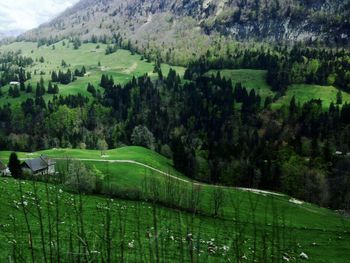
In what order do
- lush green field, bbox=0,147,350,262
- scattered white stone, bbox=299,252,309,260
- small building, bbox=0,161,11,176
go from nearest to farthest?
scattered white stone, bbox=299,252,309,260, lush green field, bbox=0,147,350,262, small building, bbox=0,161,11,176

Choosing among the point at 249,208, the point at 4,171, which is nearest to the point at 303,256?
the point at 249,208

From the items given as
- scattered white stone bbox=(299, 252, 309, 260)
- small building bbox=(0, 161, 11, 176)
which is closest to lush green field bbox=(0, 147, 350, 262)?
scattered white stone bbox=(299, 252, 309, 260)

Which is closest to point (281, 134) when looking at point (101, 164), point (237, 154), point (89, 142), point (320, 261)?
point (237, 154)

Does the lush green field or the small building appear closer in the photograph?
the lush green field

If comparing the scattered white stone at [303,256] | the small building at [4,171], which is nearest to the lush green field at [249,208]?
the scattered white stone at [303,256]

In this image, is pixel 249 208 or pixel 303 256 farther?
pixel 249 208

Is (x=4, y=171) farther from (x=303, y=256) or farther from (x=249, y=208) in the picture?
(x=303, y=256)

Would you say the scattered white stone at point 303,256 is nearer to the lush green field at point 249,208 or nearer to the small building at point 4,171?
the lush green field at point 249,208

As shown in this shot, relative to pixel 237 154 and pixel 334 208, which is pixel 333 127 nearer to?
pixel 237 154

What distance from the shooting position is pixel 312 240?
67562 mm

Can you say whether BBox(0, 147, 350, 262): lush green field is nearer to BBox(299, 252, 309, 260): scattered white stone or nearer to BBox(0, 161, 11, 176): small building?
BBox(299, 252, 309, 260): scattered white stone

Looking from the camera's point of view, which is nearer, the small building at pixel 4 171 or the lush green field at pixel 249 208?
the lush green field at pixel 249 208

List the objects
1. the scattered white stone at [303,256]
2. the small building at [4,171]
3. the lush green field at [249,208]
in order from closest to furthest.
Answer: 1. the scattered white stone at [303,256]
2. the lush green field at [249,208]
3. the small building at [4,171]

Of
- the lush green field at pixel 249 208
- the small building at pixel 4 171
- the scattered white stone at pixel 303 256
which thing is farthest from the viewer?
the small building at pixel 4 171
